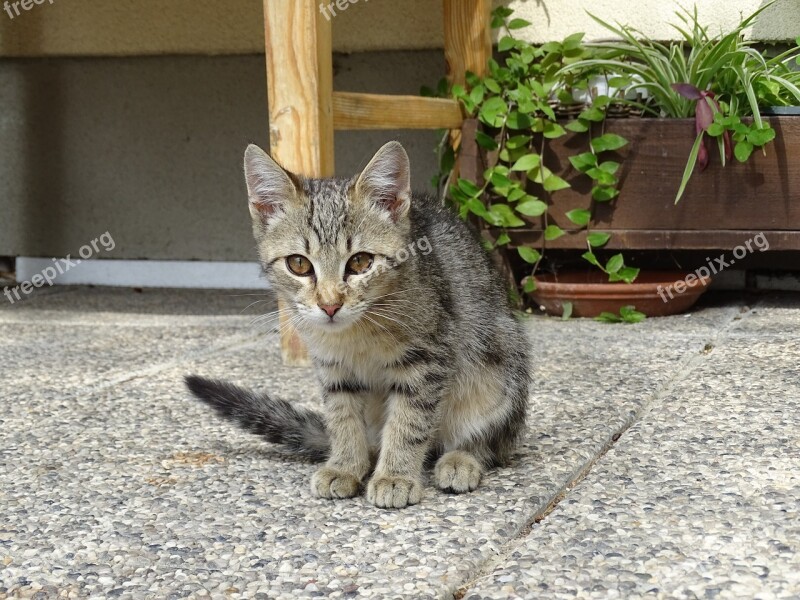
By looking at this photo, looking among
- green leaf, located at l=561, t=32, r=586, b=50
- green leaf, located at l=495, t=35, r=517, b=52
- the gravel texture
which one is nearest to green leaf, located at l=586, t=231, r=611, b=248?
the gravel texture

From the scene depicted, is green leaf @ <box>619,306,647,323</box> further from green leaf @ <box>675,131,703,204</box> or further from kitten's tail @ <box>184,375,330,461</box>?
kitten's tail @ <box>184,375,330,461</box>

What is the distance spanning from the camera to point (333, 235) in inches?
81.9

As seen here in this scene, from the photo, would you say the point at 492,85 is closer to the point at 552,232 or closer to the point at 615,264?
the point at 552,232

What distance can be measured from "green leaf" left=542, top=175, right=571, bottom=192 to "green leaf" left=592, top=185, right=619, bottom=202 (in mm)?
124

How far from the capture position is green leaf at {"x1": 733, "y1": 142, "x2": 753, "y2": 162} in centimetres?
380

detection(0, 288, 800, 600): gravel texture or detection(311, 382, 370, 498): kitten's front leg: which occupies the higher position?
detection(311, 382, 370, 498): kitten's front leg

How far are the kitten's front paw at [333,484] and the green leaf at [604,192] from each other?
2.31 meters

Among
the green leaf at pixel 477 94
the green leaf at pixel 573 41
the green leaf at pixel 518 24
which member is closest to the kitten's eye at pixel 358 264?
the green leaf at pixel 477 94

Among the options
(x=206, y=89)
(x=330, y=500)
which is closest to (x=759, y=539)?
(x=330, y=500)

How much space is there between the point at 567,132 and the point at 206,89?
6.99 feet

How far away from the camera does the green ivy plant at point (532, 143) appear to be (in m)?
3.99

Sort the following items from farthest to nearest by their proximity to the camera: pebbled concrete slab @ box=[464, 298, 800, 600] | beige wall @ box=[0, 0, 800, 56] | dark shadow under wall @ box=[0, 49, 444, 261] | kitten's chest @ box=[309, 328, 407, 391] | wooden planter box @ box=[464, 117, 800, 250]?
dark shadow under wall @ box=[0, 49, 444, 261] → beige wall @ box=[0, 0, 800, 56] → wooden planter box @ box=[464, 117, 800, 250] → kitten's chest @ box=[309, 328, 407, 391] → pebbled concrete slab @ box=[464, 298, 800, 600]

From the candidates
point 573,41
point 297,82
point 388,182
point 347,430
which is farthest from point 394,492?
point 573,41

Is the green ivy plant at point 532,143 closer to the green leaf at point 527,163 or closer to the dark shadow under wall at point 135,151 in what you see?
the green leaf at point 527,163
